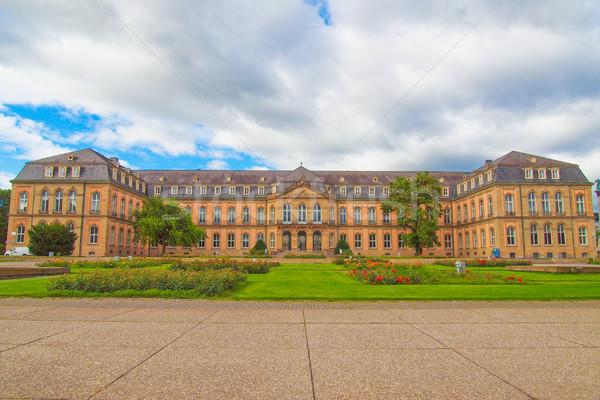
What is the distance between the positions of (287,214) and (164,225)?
68.5ft

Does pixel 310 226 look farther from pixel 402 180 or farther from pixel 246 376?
pixel 246 376

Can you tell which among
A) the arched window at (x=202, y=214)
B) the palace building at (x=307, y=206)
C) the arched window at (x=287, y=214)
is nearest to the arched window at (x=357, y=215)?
the palace building at (x=307, y=206)

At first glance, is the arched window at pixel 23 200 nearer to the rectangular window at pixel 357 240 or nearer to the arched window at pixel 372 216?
the rectangular window at pixel 357 240

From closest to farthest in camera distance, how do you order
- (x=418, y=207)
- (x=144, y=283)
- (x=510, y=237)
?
(x=144, y=283) → (x=418, y=207) → (x=510, y=237)

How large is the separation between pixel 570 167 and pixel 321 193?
109ft

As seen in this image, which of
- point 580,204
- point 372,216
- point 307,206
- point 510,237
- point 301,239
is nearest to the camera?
point 510,237

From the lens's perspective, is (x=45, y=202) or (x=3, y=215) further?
(x=3, y=215)

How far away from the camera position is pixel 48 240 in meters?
38.3

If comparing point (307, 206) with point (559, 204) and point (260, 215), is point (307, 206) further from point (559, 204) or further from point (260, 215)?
point (559, 204)

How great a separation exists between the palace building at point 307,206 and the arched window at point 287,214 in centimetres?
15

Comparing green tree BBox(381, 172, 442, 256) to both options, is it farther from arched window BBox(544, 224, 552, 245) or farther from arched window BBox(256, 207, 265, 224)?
arched window BBox(256, 207, 265, 224)

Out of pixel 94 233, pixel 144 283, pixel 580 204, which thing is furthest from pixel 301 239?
pixel 144 283

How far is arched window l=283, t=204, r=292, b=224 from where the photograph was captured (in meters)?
59.0

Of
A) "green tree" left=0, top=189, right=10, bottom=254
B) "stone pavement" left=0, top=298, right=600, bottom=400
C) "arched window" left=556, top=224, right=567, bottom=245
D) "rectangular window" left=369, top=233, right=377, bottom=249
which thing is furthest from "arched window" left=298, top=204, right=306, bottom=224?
"green tree" left=0, top=189, right=10, bottom=254
